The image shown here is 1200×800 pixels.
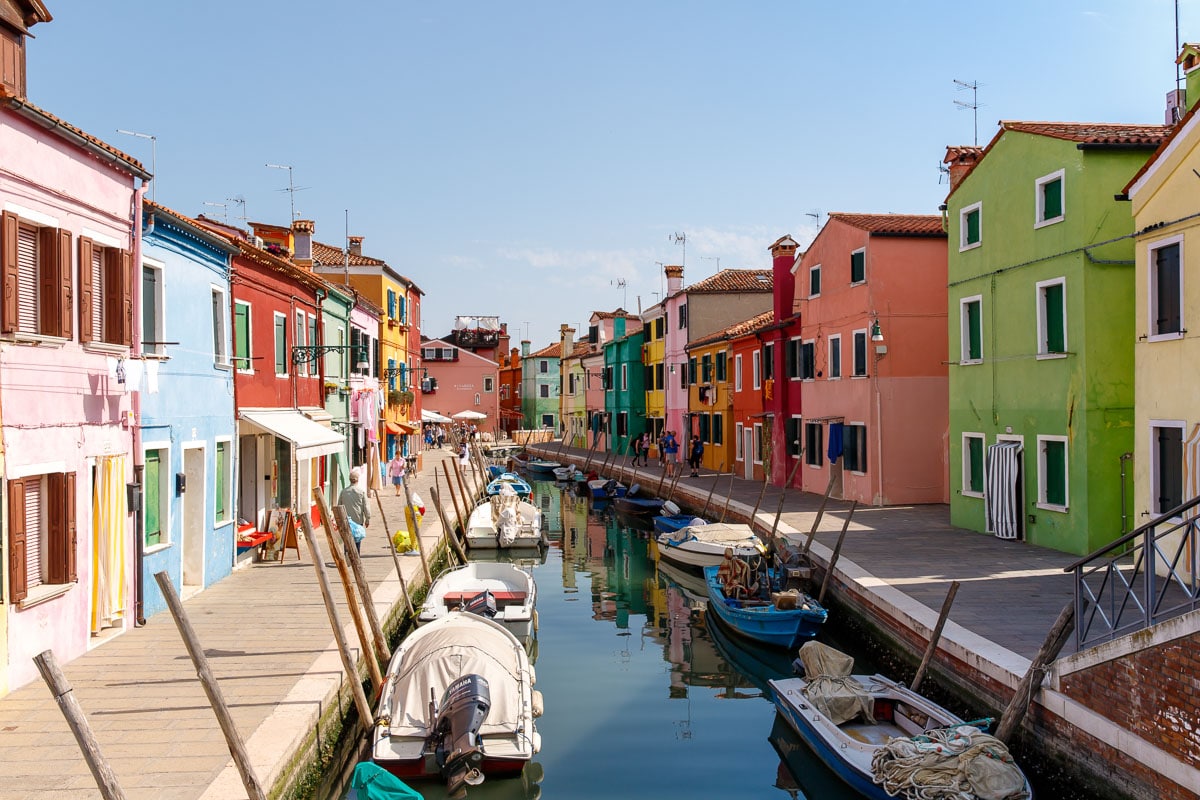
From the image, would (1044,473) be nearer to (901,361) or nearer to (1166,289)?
(1166,289)

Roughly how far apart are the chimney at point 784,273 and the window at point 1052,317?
49.2 ft

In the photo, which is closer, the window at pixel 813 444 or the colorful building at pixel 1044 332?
the colorful building at pixel 1044 332

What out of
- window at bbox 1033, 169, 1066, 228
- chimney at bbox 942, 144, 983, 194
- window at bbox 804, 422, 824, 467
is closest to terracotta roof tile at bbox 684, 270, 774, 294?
window at bbox 804, 422, 824, 467

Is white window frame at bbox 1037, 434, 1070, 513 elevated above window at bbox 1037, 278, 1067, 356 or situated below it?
below

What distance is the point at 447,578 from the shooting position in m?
17.3

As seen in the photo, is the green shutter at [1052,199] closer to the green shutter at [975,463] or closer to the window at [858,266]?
the green shutter at [975,463]

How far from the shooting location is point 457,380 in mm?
76438

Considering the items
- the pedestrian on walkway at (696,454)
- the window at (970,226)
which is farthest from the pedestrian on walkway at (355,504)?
the pedestrian on walkway at (696,454)

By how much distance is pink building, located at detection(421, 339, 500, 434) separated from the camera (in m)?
76.1

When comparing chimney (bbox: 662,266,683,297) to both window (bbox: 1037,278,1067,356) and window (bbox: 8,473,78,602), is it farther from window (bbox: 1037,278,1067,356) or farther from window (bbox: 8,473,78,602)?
window (bbox: 8,473,78,602)

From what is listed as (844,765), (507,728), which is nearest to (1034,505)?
(844,765)

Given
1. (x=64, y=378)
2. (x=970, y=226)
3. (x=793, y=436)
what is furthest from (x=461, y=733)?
(x=793, y=436)

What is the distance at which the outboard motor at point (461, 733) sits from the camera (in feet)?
31.3

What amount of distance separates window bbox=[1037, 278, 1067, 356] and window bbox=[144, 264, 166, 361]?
14.8 m
